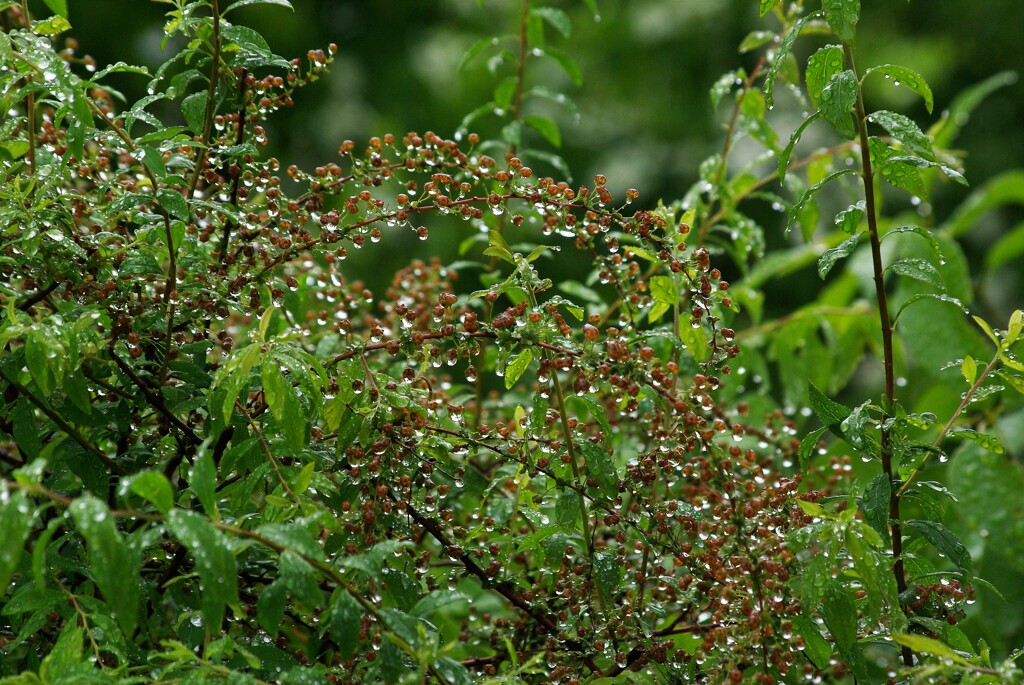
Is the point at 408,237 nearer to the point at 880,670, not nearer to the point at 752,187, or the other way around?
the point at 752,187

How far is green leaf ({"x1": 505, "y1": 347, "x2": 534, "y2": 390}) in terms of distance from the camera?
2.74 feet

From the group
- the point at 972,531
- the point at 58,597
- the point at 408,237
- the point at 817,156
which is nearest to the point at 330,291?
the point at 58,597

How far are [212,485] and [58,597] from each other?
21cm

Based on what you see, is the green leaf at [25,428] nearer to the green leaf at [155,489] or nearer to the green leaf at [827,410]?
the green leaf at [155,489]

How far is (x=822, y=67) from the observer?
0.87m

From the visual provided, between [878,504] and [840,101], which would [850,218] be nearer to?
[840,101]

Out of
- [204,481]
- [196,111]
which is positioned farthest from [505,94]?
[204,481]

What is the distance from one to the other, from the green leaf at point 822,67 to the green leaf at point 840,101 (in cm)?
4

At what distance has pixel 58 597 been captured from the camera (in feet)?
2.59

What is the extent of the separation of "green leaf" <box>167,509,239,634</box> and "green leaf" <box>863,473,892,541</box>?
1.69ft

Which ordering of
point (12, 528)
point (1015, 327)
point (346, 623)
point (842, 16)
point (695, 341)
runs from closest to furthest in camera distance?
point (12, 528) < point (346, 623) < point (842, 16) < point (1015, 327) < point (695, 341)

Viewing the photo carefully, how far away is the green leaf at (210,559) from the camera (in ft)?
2.06

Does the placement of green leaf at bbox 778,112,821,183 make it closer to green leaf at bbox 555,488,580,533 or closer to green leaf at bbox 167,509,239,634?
green leaf at bbox 555,488,580,533

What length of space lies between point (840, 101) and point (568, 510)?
0.39m
